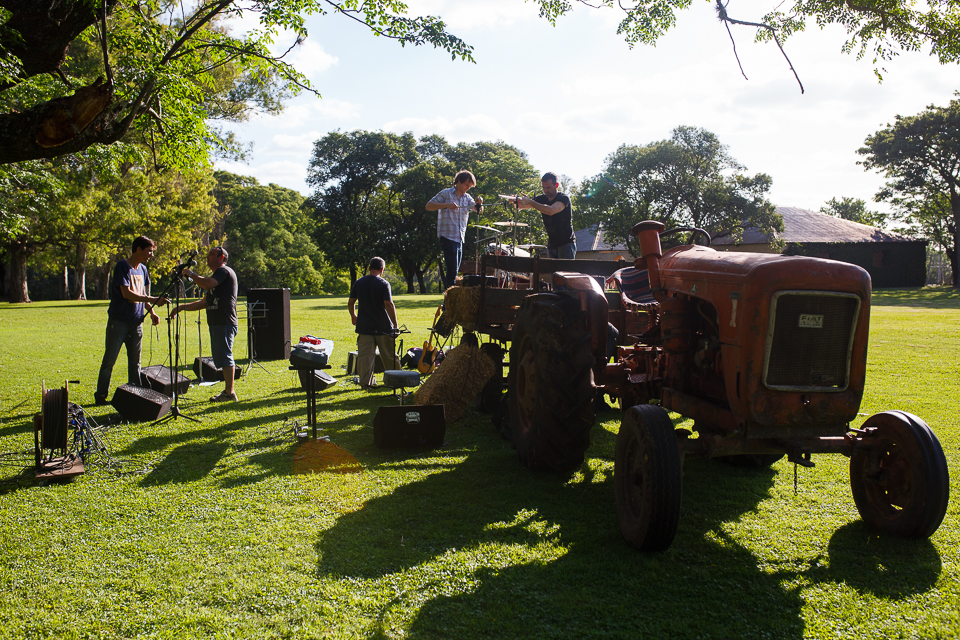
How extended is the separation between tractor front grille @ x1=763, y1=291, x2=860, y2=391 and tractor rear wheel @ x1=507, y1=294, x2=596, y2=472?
132 cm

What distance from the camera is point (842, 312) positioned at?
3436 millimetres

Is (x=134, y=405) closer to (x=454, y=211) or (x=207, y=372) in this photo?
(x=207, y=372)

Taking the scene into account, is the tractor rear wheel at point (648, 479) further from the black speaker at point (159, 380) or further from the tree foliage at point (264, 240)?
the tree foliage at point (264, 240)

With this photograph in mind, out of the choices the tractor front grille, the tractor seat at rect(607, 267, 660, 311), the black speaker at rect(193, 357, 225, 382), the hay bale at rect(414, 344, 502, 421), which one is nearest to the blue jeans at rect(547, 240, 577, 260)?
the hay bale at rect(414, 344, 502, 421)

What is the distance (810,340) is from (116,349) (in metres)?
7.52

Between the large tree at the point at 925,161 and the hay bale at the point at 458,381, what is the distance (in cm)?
5151

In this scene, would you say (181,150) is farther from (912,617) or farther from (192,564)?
(912,617)

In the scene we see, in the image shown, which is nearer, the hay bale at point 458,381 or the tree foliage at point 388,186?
the hay bale at point 458,381

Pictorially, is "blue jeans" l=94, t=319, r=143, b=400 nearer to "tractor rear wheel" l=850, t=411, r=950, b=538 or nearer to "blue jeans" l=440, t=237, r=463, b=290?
"blue jeans" l=440, t=237, r=463, b=290

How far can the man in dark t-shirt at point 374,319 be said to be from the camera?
28.0 feet

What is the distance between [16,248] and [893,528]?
41937 millimetres

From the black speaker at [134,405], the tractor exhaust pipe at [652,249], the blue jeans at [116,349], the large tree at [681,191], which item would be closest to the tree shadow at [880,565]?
the tractor exhaust pipe at [652,249]

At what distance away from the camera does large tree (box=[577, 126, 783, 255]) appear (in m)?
43.4

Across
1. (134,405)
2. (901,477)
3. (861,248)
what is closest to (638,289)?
(901,477)
